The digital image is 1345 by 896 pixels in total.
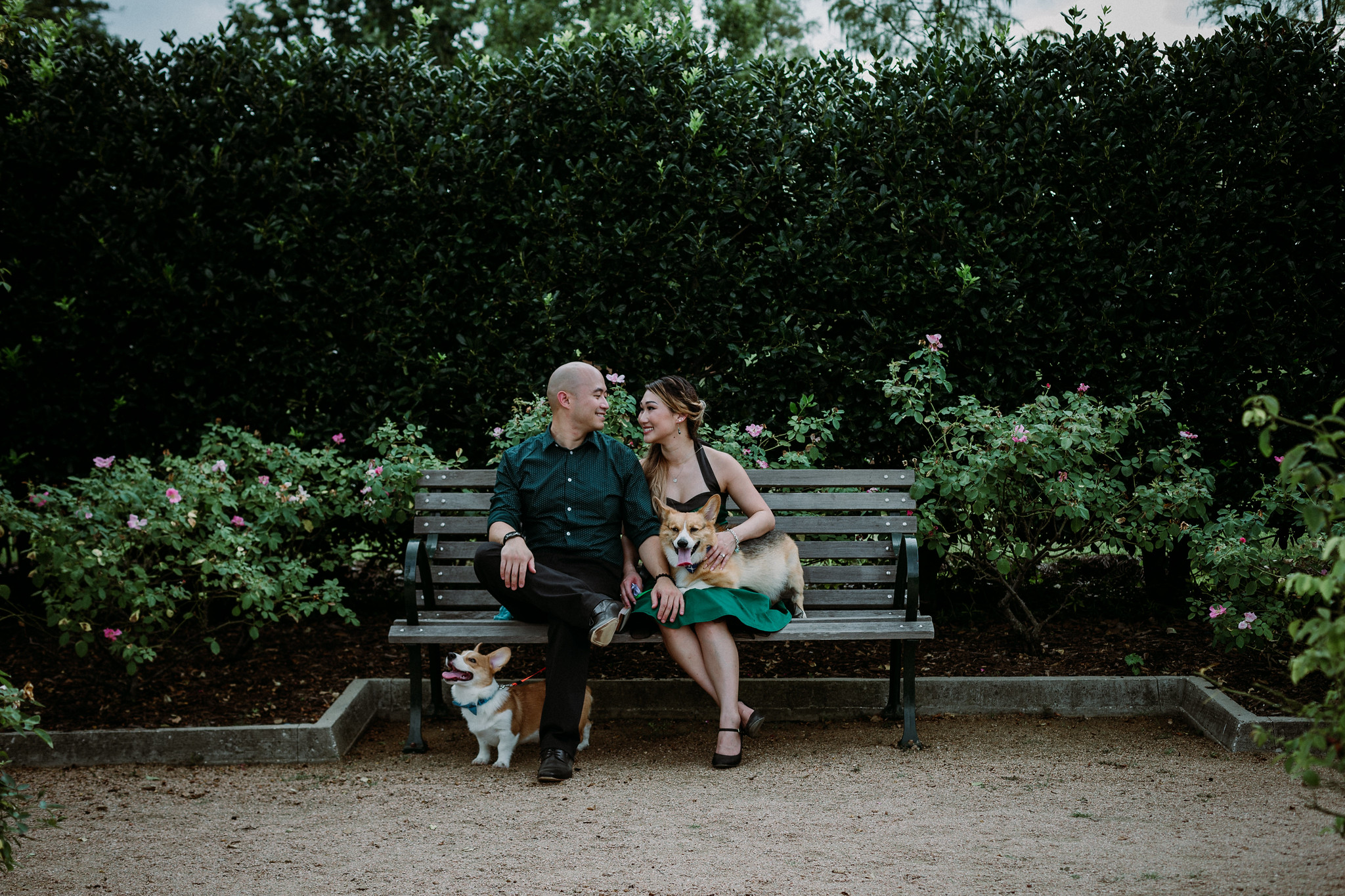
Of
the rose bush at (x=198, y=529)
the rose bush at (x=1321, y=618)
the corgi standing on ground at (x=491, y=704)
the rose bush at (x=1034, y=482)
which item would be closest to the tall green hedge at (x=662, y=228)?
the rose bush at (x=1034, y=482)

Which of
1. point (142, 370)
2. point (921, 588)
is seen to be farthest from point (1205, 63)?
point (142, 370)

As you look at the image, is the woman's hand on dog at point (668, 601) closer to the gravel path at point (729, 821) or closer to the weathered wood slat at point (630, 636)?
the weathered wood slat at point (630, 636)

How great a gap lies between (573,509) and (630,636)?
1.89 ft

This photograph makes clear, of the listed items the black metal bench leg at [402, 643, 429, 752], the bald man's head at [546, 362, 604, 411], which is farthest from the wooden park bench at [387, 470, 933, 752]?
the bald man's head at [546, 362, 604, 411]

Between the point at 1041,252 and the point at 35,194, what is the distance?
527 centimetres

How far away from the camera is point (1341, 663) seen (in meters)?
2.01

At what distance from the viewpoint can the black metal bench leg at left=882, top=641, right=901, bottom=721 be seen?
4449 mm

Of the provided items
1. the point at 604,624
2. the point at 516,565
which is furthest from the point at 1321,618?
the point at 516,565

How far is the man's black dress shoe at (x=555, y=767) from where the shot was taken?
3.78 metres

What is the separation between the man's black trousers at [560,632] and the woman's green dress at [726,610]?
291mm

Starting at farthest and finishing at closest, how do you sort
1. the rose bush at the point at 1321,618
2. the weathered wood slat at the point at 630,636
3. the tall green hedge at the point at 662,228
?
1. the tall green hedge at the point at 662,228
2. the weathered wood slat at the point at 630,636
3. the rose bush at the point at 1321,618

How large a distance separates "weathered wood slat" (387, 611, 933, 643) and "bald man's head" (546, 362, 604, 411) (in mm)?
962

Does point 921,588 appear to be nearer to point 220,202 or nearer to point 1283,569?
point 1283,569

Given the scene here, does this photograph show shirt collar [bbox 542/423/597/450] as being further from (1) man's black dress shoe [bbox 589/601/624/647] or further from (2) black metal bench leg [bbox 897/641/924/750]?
(2) black metal bench leg [bbox 897/641/924/750]
